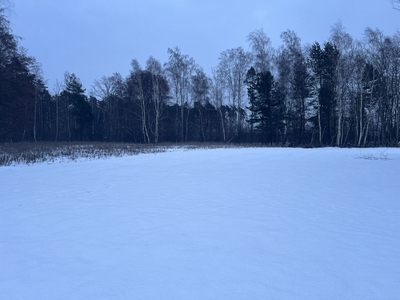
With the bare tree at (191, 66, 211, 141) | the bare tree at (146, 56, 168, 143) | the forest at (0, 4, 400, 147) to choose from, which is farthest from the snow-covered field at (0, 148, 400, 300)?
the bare tree at (191, 66, 211, 141)

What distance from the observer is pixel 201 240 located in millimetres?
3404

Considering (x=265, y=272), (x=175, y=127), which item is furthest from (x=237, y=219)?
(x=175, y=127)

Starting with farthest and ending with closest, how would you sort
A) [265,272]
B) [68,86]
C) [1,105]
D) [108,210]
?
[68,86]
[1,105]
[108,210]
[265,272]

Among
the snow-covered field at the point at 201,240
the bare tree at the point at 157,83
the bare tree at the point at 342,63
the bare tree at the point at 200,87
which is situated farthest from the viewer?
the bare tree at the point at 200,87

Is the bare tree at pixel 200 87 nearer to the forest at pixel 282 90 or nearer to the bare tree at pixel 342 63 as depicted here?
the forest at pixel 282 90

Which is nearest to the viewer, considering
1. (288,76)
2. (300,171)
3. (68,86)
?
(300,171)

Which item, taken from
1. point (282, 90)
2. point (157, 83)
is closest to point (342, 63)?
point (282, 90)

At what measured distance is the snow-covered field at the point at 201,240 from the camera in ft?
7.79

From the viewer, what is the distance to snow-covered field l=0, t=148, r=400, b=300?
237 cm

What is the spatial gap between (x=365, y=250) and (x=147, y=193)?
462 centimetres

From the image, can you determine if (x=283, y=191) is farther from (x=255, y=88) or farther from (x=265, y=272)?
(x=255, y=88)

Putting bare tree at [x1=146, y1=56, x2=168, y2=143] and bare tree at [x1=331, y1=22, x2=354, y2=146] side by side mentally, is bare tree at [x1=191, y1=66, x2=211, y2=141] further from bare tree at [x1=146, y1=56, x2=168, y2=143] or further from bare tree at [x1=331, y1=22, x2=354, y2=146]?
bare tree at [x1=331, y1=22, x2=354, y2=146]

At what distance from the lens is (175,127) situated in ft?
144

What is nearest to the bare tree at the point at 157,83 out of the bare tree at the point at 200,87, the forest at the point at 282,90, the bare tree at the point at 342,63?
the forest at the point at 282,90
